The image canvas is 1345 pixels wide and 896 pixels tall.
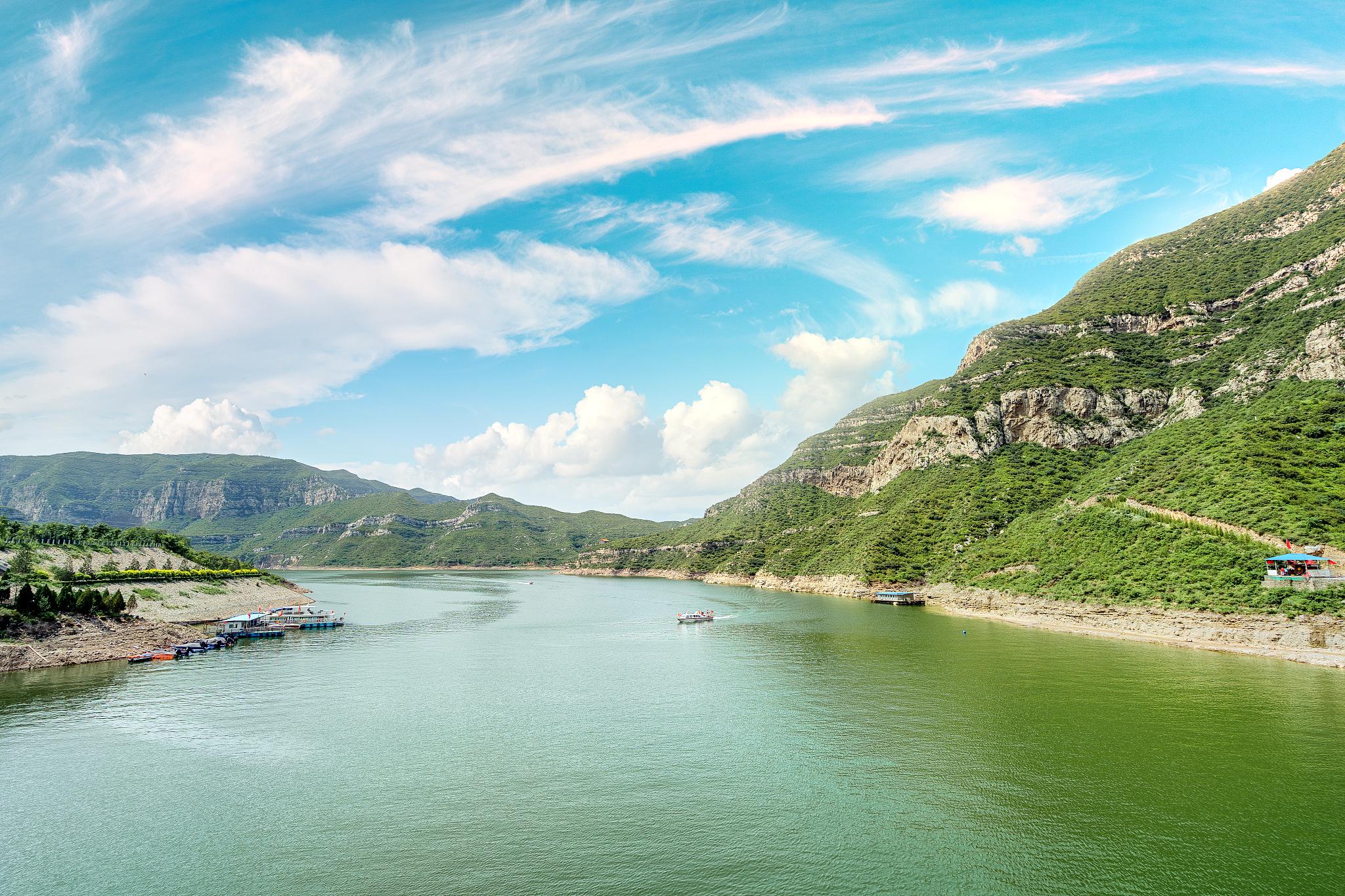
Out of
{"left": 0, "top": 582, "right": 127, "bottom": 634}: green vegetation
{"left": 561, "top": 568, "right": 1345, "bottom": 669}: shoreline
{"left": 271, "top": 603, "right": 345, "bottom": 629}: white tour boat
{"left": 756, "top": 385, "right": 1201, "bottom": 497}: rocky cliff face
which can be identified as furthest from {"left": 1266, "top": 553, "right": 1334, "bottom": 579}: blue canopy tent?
{"left": 0, "top": 582, "right": 127, "bottom": 634}: green vegetation

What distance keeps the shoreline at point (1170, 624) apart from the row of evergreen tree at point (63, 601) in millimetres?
110236

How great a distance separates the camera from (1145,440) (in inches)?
4200

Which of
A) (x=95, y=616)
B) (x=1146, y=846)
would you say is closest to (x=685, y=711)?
(x=1146, y=846)

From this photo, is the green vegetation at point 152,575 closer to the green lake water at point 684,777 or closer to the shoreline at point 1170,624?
the green lake water at point 684,777

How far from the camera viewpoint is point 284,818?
27.4 m

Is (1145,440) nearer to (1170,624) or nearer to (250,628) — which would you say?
(1170,624)

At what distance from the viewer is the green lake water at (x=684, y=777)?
2294cm

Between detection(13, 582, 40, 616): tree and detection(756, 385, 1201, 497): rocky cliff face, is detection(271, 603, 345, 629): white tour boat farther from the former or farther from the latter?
detection(756, 385, 1201, 497): rocky cliff face

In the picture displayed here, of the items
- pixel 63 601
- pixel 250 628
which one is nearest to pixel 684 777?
pixel 63 601

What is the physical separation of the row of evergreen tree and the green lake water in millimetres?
10160

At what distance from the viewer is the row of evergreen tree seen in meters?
58.2

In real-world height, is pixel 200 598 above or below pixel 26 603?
below

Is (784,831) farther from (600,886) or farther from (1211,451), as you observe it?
(1211,451)

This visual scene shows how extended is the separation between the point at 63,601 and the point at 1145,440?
152814mm
